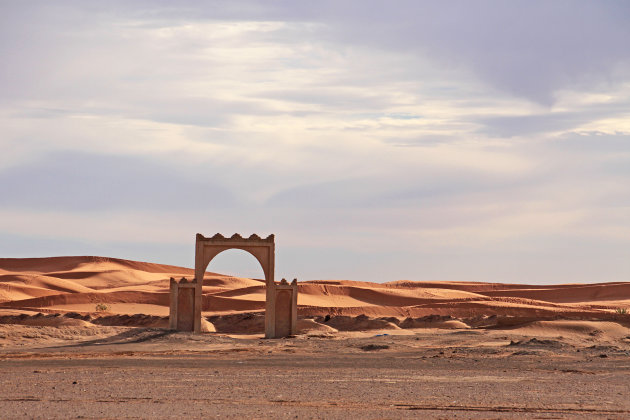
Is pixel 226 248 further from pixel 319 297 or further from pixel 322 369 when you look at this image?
pixel 319 297

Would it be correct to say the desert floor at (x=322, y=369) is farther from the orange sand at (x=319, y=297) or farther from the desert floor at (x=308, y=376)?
the orange sand at (x=319, y=297)

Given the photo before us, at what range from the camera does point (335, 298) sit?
56344 millimetres

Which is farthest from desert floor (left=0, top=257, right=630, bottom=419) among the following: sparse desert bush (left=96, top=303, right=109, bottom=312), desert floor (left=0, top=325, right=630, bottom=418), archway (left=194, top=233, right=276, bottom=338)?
sparse desert bush (left=96, top=303, right=109, bottom=312)

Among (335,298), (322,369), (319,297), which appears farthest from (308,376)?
(335,298)

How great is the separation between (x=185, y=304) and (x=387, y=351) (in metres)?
8.13

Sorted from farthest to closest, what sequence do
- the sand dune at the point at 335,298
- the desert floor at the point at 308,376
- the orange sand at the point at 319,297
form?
the orange sand at the point at 319,297 < the sand dune at the point at 335,298 < the desert floor at the point at 308,376

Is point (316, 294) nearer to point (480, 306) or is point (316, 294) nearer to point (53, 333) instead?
point (480, 306)

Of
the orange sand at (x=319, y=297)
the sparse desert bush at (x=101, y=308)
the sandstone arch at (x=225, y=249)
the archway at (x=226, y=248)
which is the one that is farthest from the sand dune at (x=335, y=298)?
the archway at (x=226, y=248)

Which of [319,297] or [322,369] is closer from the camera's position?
[322,369]

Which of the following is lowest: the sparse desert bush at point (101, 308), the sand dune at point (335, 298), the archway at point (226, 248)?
the sparse desert bush at point (101, 308)

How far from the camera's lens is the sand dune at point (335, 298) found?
1775 inches

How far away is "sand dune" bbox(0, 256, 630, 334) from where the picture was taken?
45.1m

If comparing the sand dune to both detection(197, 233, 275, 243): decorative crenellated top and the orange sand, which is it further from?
detection(197, 233, 275, 243): decorative crenellated top

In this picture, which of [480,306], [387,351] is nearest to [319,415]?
[387,351]
